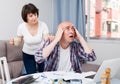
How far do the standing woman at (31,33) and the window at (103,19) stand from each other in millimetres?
1623

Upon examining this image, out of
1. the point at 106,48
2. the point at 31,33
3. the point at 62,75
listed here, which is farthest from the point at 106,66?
the point at 106,48

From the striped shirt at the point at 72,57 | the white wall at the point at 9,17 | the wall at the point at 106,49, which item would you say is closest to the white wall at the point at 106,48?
the wall at the point at 106,49

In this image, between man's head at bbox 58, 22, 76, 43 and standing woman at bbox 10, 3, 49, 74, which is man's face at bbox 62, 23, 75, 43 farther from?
standing woman at bbox 10, 3, 49, 74

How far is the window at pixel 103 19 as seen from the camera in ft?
12.5

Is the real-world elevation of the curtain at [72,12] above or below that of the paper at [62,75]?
above

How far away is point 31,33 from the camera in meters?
2.61

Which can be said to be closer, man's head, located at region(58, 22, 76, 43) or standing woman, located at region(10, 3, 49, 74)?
man's head, located at region(58, 22, 76, 43)

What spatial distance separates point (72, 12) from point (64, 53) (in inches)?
78.9

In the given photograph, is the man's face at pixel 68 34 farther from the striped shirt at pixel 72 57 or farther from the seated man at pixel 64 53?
the striped shirt at pixel 72 57

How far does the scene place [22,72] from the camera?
318cm

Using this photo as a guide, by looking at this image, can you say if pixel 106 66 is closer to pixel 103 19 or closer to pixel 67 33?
pixel 67 33

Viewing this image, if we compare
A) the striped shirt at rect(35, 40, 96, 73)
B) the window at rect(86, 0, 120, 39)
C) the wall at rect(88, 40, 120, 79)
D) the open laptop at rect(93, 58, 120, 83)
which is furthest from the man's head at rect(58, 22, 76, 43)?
the window at rect(86, 0, 120, 39)

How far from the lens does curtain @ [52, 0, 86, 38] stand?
387 cm

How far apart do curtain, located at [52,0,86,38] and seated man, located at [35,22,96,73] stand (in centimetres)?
179
